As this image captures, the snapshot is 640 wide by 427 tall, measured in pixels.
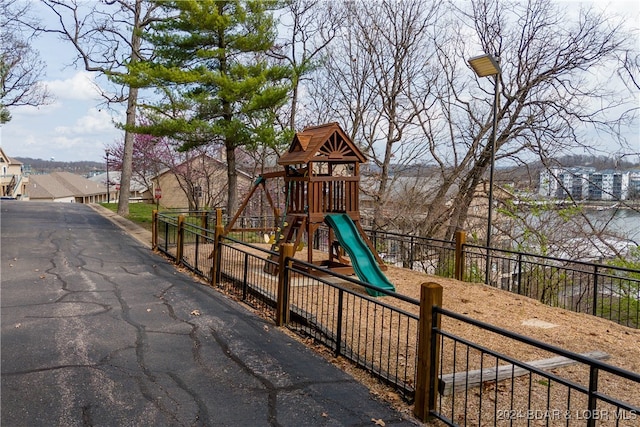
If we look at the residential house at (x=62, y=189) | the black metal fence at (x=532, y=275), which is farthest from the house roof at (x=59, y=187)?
the black metal fence at (x=532, y=275)

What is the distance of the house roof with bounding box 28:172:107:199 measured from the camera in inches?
2570

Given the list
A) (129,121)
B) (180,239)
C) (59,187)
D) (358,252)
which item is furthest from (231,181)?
(59,187)

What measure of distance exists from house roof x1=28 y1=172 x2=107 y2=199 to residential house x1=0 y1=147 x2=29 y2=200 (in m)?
1.09

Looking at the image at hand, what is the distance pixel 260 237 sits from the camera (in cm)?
1470

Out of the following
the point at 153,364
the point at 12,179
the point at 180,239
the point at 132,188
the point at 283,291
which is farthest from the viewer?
the point at 12,179

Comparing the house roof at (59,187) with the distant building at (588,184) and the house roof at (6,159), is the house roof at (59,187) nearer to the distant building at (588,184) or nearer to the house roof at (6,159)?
the house roof at (6,159)

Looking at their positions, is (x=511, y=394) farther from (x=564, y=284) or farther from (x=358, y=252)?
(x=564, y=284)

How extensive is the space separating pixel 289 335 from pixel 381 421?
2118 millimetres

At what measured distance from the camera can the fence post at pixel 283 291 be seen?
5.62 metres

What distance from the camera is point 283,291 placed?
5.66 metres

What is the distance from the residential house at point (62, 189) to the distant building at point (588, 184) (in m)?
64.5

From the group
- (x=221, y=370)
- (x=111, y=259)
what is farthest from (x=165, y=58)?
(x=221, y=370)

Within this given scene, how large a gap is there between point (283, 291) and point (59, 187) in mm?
72766

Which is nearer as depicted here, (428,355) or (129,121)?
(428,355)
